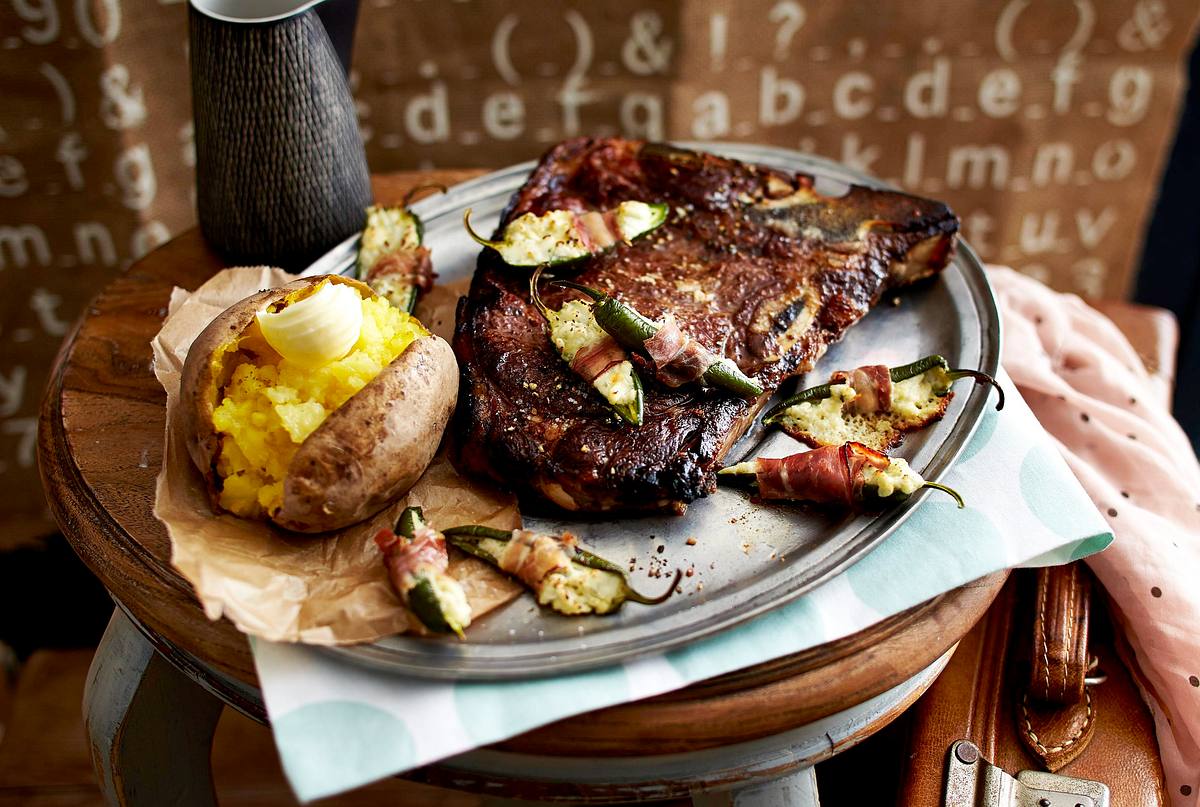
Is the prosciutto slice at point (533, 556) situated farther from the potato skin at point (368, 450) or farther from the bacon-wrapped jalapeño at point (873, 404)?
the bacon-wrapped jalapeño at point (873, 404)

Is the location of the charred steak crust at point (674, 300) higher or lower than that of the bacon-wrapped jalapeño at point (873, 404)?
higher

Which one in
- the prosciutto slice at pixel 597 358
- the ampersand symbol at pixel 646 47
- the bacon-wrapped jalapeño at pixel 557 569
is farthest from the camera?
the ampersand symbol at pixel 646 47

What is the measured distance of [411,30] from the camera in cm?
268

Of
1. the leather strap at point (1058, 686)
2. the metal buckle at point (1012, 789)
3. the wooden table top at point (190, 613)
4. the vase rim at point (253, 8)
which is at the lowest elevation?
the metal buckle at point (1012, 789)

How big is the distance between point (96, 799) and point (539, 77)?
217 centimetres

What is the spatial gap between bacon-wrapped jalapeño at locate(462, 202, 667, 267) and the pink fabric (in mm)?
711

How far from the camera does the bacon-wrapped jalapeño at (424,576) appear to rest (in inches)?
44.8

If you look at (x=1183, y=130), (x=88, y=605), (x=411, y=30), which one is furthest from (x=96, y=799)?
(x=1183, y=130)

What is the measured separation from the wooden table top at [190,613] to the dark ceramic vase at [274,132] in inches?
11.4

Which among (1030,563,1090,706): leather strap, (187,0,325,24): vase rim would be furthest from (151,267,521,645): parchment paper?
(1030,563,1090,706): leather strap

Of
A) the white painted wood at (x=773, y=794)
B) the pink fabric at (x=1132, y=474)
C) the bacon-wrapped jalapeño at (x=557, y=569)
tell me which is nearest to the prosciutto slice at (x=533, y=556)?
the bacon-wrapped jalapeño at (x=557, y=569)

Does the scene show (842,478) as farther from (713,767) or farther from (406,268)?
(406,268)

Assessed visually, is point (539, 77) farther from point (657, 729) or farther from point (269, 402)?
point (657, 729)

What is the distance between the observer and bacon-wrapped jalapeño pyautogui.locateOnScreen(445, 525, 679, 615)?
1193 millimetres
